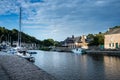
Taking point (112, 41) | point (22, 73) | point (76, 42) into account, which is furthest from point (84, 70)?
point (76, 42)

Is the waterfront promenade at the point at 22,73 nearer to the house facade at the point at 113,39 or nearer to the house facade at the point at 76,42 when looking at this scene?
the house facade at the point at 113,39

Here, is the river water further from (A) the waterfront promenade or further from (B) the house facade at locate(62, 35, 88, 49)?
(B) the house facade at locate(62, 35, 88, 49)

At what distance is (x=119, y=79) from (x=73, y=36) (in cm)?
15337

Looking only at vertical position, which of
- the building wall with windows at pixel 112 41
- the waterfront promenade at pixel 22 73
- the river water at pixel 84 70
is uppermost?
the building wall with windows at pixel 112 41

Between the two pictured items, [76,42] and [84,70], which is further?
[76,42]

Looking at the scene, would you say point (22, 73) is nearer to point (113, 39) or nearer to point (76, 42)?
point (113, 39)

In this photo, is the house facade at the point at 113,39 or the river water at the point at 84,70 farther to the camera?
the house facade at the point at 113,39

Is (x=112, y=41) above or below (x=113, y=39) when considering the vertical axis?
below

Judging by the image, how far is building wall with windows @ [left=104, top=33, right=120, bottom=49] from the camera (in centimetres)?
10481

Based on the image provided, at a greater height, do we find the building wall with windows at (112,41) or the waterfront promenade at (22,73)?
the building wall with windows at (112,41)

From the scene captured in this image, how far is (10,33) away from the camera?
→ 192500 mm

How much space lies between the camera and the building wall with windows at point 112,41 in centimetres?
10481

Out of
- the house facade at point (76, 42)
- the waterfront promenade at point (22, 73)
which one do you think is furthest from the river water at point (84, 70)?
the house facade at point (76, 42)

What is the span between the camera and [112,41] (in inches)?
4259
